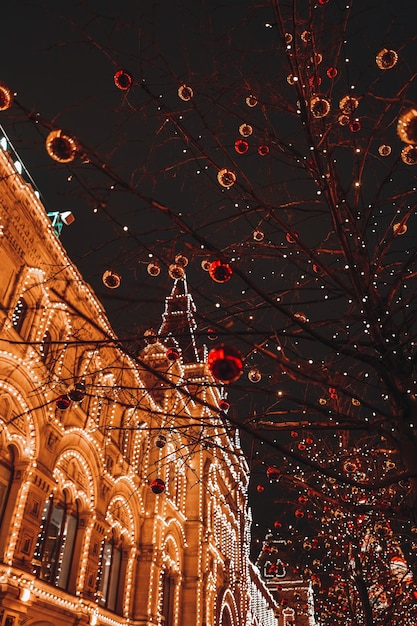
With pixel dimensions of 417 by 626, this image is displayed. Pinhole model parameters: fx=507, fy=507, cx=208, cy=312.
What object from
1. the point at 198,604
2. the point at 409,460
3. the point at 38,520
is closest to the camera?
the point at 409,460

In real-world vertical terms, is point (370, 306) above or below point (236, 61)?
below

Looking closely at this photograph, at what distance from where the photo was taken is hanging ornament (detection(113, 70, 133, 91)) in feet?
16.9

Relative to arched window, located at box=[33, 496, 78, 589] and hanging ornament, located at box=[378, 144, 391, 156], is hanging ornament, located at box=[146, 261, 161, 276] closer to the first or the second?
hanging ornament, located at box=[378, 144, 391, 156]

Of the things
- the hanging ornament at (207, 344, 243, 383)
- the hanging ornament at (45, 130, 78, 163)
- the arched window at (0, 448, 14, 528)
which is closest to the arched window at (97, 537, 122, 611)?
the arched window at (0, 448, 14, 528)

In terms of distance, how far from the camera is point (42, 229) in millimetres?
13625

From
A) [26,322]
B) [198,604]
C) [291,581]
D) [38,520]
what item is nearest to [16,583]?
[38,520]

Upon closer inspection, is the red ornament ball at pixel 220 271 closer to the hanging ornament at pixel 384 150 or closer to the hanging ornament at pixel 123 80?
the hanging ornament at pixel 123 80

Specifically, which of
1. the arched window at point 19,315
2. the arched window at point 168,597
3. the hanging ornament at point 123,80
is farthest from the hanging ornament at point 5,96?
the arched window at point 168,597

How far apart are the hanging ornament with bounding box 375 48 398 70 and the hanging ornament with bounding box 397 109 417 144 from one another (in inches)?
91.7

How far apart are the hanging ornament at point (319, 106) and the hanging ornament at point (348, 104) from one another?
657mm

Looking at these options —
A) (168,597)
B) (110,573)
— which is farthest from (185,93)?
(168,597)

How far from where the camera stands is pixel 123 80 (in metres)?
5.18

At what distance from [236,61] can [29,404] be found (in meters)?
9.36

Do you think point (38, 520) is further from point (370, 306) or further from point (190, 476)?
point (190, 476)
